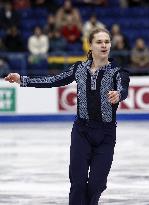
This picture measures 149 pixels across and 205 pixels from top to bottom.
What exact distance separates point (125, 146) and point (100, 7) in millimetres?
7880

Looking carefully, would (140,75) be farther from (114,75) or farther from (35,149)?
(114,75)

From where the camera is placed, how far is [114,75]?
623cm

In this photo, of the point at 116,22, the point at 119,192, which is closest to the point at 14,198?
the point at 119,192

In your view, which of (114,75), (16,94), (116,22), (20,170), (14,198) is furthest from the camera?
(116,22)

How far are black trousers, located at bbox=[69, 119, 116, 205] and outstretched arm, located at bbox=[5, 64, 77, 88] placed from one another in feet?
1.21

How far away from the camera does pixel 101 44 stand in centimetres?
611

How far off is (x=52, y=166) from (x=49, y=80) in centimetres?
415

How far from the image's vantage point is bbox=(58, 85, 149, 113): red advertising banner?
16.3 meters

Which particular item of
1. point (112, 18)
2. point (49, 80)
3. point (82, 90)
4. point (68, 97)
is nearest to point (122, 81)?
point (82, 90)

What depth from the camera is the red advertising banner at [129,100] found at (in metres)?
16.3

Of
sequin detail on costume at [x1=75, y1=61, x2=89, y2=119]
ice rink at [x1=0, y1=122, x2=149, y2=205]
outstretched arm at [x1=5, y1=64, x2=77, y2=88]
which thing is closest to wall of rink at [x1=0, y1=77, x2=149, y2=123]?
ice rink at [x1=0, y1=122, x2=149, y2=205]

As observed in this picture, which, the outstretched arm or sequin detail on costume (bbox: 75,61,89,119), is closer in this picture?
sequin detail on costume (bbox: 75,61,89,119)

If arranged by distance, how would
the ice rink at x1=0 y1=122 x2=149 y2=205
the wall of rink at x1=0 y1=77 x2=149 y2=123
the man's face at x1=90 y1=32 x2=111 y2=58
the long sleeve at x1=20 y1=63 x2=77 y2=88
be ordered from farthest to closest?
the wall of rink at x1=0 y1=77 x2=149 y2=123 < the ice rink at x1=0 y1=122 x2=149 y2=205 < the long sleeve at x1=20 y1=63 x2=77 y2=88 < the man's face at x1=90 y1=32 x2=111 y2=58

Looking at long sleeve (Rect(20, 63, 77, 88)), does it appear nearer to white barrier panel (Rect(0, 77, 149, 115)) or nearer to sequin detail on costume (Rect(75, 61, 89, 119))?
sequin detail on costume (Rect(75, 61, 89, 119))
